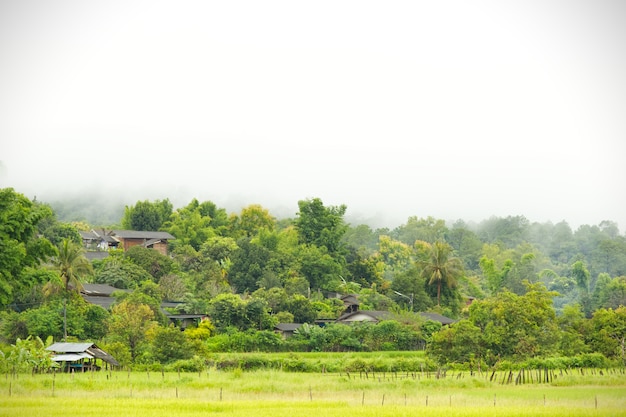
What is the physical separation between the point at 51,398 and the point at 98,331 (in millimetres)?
27518

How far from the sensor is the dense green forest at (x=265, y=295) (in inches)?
2138

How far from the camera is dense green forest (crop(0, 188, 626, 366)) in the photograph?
54312 millimetres

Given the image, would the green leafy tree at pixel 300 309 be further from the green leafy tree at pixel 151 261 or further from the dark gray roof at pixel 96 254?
the dark gray roof at pixel 96 254

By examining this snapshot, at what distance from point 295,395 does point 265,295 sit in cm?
3776

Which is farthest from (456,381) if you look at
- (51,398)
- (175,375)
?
(51,398)

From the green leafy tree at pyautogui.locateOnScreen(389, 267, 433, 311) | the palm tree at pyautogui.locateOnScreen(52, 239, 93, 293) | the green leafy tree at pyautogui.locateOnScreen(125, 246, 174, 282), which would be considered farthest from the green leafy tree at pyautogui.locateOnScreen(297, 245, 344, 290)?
the palm tree at pyautogui.locateOnScreen(52, 239, 93, 293)

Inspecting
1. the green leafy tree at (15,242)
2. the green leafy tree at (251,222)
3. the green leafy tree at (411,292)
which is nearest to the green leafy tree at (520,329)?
the green leafy tree at (15,242)

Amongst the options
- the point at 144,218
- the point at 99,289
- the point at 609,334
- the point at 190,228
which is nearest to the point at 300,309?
the point at 99,289

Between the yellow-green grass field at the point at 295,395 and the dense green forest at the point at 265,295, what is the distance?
16.9ft

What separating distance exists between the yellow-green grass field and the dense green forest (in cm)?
516

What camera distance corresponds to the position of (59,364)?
52.6m

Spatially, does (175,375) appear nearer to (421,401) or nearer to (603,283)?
(421,401)

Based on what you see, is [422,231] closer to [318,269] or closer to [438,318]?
[318,269]

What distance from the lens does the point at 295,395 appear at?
41.9m
